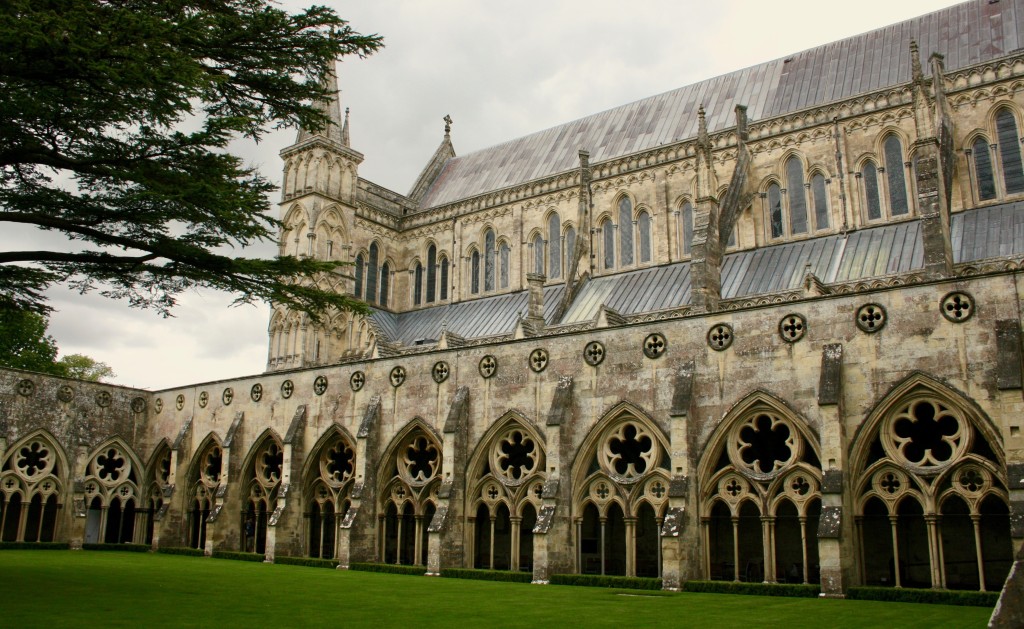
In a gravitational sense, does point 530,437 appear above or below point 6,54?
below

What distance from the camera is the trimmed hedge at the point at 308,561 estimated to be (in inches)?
1040

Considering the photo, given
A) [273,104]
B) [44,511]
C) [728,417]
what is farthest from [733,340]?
[44,511]

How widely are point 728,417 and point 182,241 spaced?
41.5ft

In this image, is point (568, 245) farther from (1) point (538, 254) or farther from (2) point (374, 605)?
(2) point (374, 605)

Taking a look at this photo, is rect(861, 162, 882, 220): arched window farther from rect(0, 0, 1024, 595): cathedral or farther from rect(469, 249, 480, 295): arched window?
rect(469, 249, 480, 295): arched window

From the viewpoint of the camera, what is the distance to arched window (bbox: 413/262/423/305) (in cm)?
4544

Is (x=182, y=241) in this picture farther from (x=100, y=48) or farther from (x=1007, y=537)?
(x=1007, y=537)

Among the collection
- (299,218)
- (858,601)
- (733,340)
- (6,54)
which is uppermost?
(299,218)

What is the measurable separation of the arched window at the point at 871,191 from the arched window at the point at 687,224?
680cm

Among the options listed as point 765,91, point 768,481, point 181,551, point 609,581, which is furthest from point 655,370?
point 765,91

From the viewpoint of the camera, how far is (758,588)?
724 inches

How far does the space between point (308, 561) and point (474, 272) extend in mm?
19437

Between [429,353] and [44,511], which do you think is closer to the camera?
[429,353]

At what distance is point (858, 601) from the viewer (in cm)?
1664
